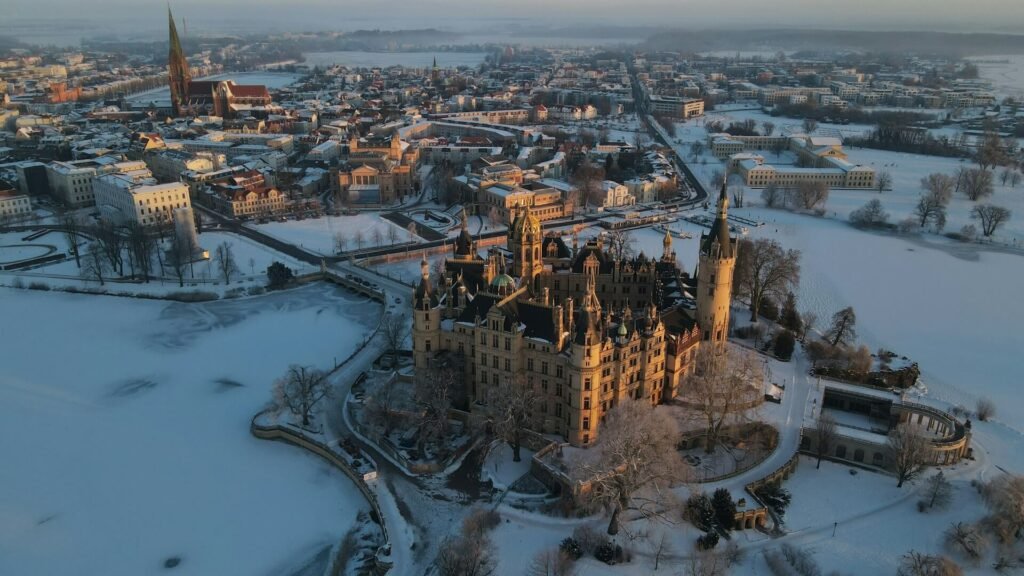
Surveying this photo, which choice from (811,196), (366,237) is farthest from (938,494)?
(811,196)

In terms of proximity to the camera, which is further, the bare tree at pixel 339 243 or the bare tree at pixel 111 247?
the bare tree at pixel 339 243

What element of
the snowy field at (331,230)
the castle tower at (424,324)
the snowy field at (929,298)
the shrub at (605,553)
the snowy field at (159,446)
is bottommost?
the snowy field at (159,446)

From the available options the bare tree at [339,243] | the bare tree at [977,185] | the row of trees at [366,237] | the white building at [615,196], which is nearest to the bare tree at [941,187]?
the bare tree at [977,185]

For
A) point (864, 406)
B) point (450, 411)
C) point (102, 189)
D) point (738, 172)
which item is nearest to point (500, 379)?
point (450, 411)

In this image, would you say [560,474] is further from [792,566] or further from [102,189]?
[102,189]

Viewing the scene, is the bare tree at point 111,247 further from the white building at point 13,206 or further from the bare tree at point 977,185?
the bare tree at point 977,185

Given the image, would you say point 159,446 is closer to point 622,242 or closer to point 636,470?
point 636,470
